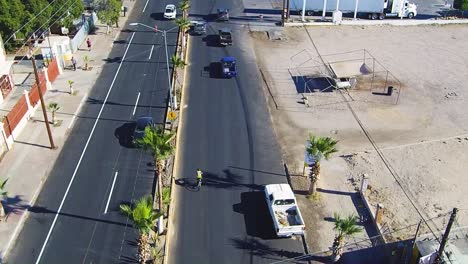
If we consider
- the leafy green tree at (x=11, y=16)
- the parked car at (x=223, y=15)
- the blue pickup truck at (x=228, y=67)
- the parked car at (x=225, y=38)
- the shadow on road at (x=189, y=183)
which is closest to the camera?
the shadow on road at (x=189, y=183)

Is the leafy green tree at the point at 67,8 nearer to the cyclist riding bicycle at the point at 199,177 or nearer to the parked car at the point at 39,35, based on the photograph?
the parked car at the point at 39,35

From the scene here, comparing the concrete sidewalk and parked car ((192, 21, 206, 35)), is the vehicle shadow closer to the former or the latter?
the concrete sidewalk

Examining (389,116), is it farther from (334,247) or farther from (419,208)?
(334,247)

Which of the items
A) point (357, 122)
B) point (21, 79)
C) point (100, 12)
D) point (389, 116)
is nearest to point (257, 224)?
point (357, 122)

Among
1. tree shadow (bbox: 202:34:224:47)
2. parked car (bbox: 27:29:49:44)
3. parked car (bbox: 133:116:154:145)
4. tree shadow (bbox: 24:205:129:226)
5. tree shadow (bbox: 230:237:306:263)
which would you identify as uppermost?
parked car (bbox: 27:29:49:44)

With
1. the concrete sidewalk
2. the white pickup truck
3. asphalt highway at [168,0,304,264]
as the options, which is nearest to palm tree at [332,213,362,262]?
asphalt highway at [168,0,304,264]

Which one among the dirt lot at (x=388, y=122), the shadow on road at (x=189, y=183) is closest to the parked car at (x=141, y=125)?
the shadow on road at (x=189, y=183)
